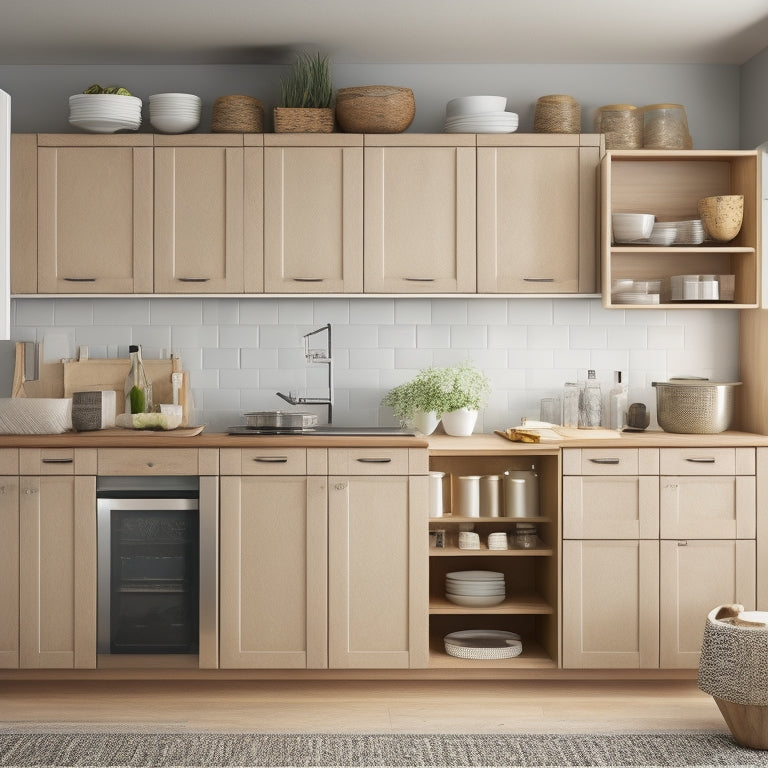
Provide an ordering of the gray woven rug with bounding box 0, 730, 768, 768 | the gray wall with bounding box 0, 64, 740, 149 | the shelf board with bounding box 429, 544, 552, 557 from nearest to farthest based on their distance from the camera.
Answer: the gray woven rug with bounding box 0, 730, 768, 768 < the shelf board with bounding box 429, 544, 552, 557 < the gray wall with bounding box 0, 64, 740, 149

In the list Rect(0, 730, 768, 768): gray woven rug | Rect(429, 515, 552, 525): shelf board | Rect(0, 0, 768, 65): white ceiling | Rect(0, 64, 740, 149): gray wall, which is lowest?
Rect(0, 730, 768, 768): gray woven rug

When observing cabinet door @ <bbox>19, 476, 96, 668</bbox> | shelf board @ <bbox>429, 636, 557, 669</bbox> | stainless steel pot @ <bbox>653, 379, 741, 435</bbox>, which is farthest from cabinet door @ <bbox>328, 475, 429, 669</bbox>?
stainless steel pot @ <bbox>653, 379, 741, 435</bbox>

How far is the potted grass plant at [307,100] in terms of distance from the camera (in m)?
3.93

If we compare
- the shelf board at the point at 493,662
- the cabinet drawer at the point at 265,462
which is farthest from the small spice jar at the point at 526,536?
the cabinet drawer at the point at 265,462

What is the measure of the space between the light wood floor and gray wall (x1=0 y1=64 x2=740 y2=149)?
8.43 ft

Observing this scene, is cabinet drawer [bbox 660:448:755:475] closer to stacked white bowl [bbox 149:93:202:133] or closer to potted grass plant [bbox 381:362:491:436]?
potted grass plant [bbox 381:362:491:436]

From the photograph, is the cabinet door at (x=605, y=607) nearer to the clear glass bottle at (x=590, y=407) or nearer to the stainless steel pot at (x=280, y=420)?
the clear glass bottle at (x=590, y=407)

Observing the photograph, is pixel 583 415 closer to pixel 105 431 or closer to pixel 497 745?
pixel 497 745

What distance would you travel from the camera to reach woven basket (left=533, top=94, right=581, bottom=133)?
399 cm

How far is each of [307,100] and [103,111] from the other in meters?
0.91

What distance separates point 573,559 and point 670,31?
7.71ft

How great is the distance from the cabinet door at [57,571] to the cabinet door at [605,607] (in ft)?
6.44

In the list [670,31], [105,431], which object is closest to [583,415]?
[670,31]

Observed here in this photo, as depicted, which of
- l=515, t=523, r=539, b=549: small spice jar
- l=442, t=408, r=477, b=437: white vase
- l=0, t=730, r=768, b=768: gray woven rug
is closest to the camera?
l=0, t=730, r=768, b=768: gray woven rug
